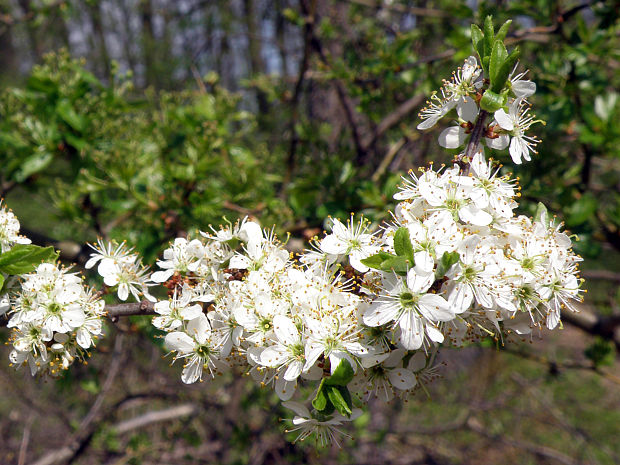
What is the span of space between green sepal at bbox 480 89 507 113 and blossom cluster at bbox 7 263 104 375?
3.71 ft

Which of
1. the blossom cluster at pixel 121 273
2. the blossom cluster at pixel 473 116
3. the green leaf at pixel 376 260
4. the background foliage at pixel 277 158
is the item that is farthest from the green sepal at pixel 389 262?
the background foliage at pixel 277 158

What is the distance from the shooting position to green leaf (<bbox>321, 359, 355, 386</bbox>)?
103 centimetres

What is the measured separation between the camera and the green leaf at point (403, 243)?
99cm

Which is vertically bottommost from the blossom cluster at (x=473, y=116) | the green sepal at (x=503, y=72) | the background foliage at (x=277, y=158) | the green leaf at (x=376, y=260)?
the background foliage at (x=277, y=158)

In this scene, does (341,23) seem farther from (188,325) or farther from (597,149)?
(188,325)

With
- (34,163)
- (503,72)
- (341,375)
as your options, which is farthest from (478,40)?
A: (34,163)

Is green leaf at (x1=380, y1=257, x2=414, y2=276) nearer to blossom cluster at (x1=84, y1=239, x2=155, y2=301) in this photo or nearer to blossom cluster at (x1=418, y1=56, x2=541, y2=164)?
blossom cluster at (x1=418, y1=56, x2=541, y2=164)

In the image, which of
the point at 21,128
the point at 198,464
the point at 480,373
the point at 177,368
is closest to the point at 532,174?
the point at 21,128

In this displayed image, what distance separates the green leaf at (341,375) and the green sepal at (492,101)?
0.71m

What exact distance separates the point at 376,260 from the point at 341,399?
32 cm

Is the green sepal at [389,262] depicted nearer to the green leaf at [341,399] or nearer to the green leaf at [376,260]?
the green leaf at [376,260]

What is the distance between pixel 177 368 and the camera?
15.3 feet

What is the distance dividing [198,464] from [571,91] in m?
3.47

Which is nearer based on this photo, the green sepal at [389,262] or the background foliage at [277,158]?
the green sepal at [389,262]
